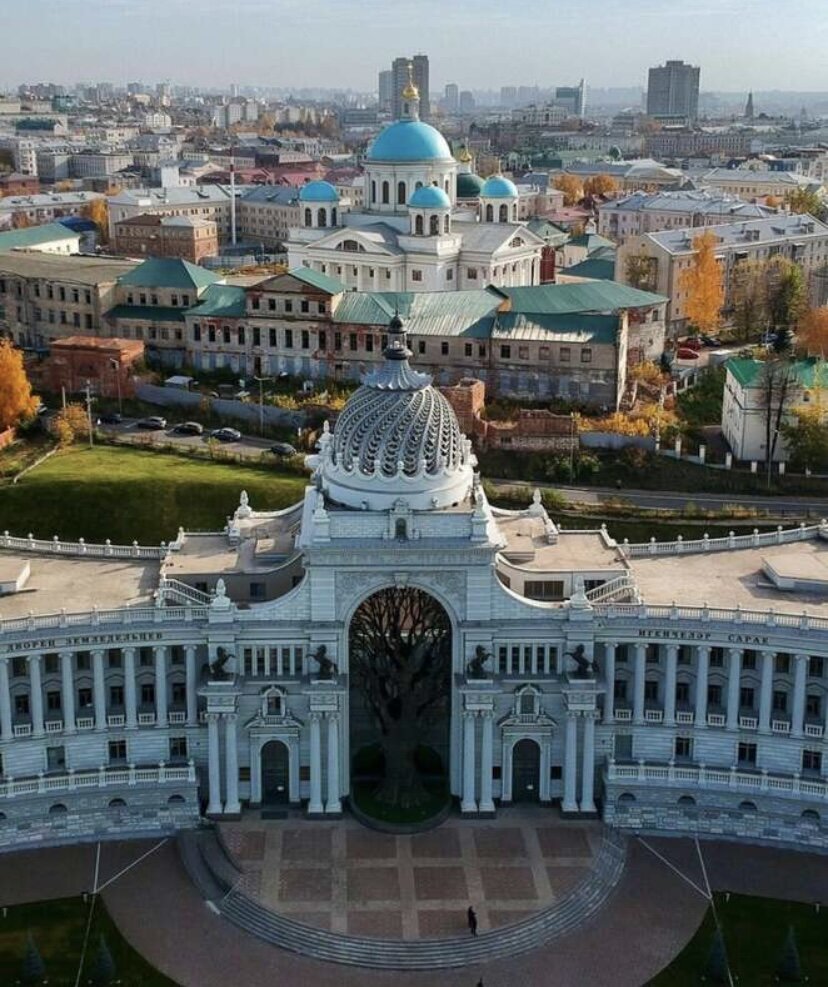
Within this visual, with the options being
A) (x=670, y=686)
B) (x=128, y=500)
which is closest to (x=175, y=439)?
(x=128, y=500)

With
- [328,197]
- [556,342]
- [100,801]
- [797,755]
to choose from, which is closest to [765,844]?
[797,755]

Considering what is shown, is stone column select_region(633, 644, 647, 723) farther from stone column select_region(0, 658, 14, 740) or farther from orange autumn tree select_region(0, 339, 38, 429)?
orange autumn tree select_region(0, 339, 38, 429)

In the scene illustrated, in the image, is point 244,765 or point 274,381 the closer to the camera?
point 244,765

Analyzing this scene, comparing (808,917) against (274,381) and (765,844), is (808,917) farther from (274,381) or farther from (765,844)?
(274,381)

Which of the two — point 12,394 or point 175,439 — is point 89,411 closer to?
point 12,394

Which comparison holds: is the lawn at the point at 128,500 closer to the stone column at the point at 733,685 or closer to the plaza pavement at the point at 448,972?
the plaza pavement at the point at 448,972
